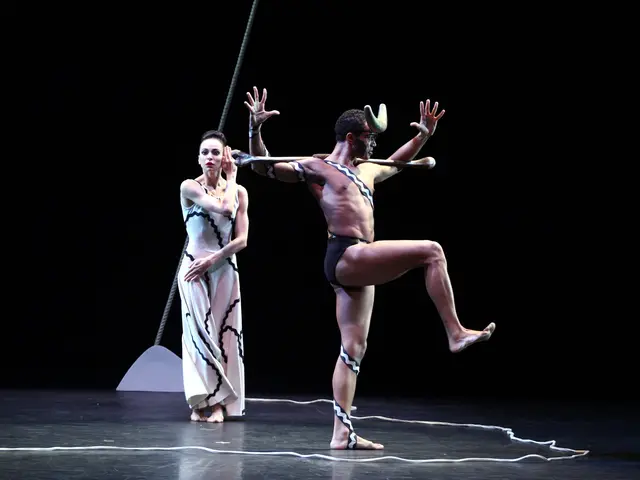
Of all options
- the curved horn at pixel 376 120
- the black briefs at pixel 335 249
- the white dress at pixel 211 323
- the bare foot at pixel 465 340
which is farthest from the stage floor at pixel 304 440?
the curved horn at pixel 376 120

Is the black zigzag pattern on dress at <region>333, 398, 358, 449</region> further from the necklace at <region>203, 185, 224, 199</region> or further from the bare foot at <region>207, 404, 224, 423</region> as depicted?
the necklace at <region>203, 185, 224, 199</region>

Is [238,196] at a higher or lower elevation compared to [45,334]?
higher

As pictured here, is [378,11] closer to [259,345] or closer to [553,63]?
[553,63]

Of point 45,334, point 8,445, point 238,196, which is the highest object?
point 238,196

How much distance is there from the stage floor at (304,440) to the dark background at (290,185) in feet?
4.67

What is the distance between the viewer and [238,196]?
18.5 ft

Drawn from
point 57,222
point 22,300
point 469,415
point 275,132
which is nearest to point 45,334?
point 22,300

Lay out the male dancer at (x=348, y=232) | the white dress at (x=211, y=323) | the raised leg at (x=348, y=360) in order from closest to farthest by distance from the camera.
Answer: the male dancer at (x=348, y=232) → the raised leg at (x=348, y=360) → the white dress at (x=211, y=323)

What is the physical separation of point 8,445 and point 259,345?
12.2 feet

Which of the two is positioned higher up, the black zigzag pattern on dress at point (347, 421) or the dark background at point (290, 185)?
the dark background at point (290, 185)

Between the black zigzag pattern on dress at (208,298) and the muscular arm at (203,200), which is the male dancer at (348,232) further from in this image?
the black zigzag pattern on dress at (208,298)

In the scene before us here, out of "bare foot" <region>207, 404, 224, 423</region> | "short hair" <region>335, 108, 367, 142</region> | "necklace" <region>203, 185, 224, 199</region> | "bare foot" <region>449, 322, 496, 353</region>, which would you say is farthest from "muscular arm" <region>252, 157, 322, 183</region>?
"bare foot" <region>207, 404, 224, 423</region>

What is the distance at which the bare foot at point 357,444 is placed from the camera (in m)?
4.42

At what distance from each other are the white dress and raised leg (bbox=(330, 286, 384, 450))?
1159 millimetres
